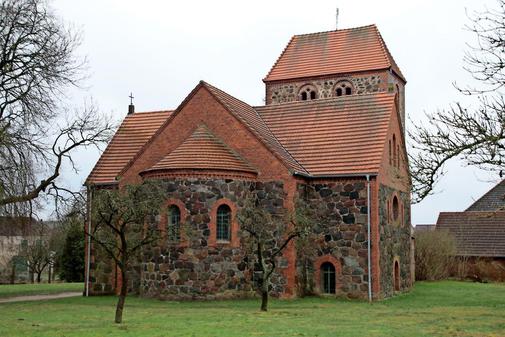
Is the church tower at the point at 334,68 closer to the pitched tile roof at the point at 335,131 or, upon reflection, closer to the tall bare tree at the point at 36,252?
the pitched tile roof at the point at 335,131

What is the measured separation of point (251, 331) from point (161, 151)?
14633mm

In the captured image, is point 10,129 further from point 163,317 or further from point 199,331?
point 199,331

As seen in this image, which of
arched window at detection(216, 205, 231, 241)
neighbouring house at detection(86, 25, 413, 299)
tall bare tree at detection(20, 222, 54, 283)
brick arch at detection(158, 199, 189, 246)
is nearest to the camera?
brick arch at detection(158, 199, 189, 246)

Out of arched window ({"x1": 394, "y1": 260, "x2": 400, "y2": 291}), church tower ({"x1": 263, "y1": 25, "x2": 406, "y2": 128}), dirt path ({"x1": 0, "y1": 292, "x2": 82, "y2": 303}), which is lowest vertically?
dirt path ({"x1": 0, "y1": 292, "x2": 82, "y2": 303})

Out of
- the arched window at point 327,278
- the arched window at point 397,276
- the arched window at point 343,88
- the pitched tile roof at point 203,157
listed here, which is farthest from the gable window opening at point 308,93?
the arched window at point 327,278

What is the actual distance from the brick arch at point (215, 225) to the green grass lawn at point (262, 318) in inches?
94.4

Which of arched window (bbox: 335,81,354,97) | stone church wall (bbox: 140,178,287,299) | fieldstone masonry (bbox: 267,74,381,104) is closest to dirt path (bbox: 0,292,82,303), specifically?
stone church wall (bbox: 140,178,287,299)

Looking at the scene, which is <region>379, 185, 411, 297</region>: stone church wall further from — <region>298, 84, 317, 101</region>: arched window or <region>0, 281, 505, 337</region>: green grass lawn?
<region>298, 84, 317, 101</region>: arched window

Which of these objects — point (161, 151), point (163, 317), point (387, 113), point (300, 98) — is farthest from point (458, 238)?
point (163, 317)

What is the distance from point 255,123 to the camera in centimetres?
2933

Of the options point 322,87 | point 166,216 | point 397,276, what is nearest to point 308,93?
point 322,87

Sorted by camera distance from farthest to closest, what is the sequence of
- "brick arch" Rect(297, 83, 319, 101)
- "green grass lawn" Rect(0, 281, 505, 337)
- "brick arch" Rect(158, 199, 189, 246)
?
"brick arch" Rect(297, 83, 319, 101), "brick arch" Rect(158, 199, 189, 246), "green grass lawn" Rect(0, 281, 505, 337)

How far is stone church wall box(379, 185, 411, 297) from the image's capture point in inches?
1034

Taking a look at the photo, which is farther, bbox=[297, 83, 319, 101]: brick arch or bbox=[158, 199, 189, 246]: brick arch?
bbox=[297, 83, 319, 101]: brick arch
